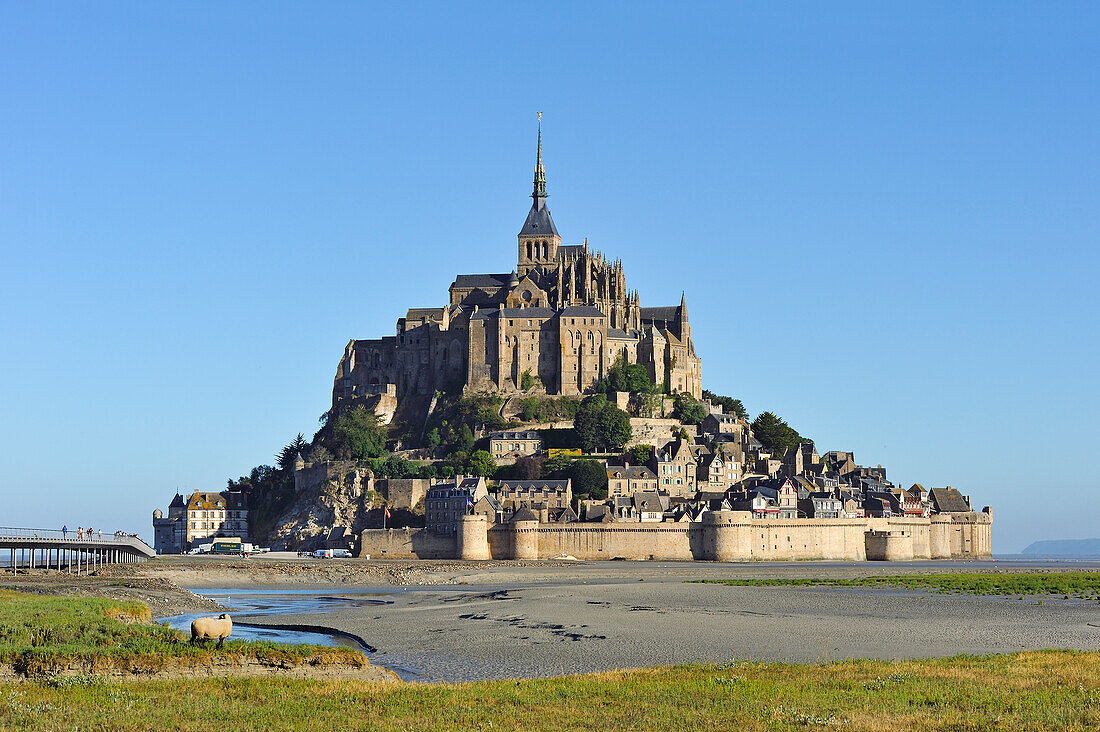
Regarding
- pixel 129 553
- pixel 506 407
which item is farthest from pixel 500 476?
pixel 129 553

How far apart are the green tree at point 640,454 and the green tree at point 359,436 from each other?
944 inches

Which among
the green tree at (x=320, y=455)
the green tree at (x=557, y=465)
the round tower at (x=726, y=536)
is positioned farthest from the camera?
the green tree at (x=320, y=455)

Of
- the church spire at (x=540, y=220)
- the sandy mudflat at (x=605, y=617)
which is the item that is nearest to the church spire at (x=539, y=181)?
the church spire at (x=540, y=220)

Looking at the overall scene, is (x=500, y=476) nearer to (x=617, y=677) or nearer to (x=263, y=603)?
(x=263, y=603)

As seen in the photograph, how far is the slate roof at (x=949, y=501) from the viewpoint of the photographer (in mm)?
112500

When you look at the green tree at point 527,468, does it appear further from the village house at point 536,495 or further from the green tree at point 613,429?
the green tree at point 613,429

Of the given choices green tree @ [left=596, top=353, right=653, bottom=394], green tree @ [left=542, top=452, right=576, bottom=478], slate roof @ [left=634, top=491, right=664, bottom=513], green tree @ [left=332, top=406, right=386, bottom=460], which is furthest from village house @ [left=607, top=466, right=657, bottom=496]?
green tree @ [left=332, top=406, right=386, bottom=460]

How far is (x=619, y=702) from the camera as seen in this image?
79.0 feet

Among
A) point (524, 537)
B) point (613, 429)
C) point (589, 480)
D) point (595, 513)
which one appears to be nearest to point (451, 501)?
point (524, 537)

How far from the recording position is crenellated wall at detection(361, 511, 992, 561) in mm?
94375

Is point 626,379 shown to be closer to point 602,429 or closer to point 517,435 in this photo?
point 602,429

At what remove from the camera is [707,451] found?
115 meters

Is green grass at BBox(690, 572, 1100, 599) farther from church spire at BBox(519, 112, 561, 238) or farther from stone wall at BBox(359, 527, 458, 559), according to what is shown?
church spire at BBox(519, 112, 561, 238)

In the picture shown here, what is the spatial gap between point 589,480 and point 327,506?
23905mm
